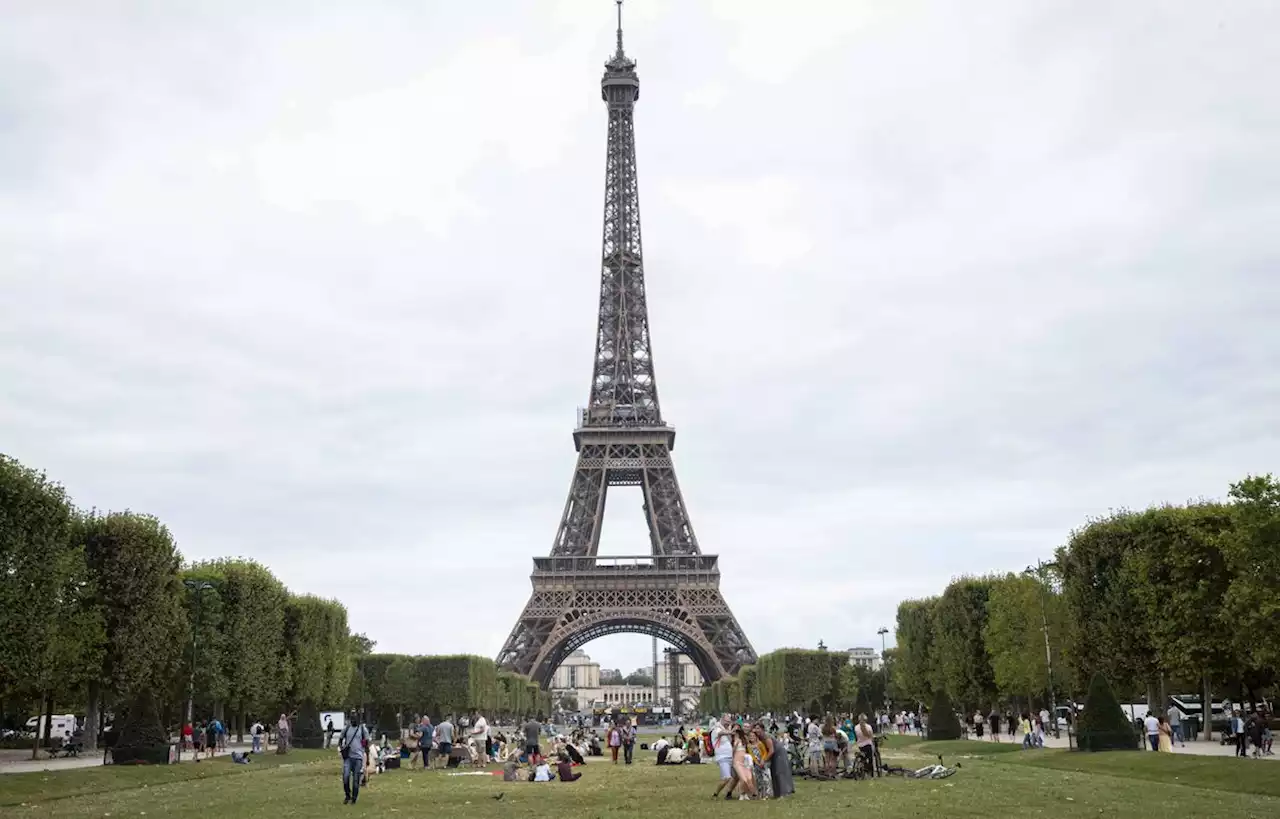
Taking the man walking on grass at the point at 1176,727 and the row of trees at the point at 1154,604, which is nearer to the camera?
the row of trees at the point at 1154,604

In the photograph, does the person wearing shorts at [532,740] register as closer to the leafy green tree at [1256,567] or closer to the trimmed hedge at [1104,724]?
the trimmed hedge at [1104,724]

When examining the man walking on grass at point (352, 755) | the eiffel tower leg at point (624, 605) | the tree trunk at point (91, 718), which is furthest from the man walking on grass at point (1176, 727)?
the eiffel tower leg at point (624, 605)

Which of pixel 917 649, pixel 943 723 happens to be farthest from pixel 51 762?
pixel 917 649

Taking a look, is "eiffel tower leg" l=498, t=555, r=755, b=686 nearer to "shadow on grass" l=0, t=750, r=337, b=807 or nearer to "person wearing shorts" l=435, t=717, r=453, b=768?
"shadow on grass" l=0, t=750, r=337, b=807

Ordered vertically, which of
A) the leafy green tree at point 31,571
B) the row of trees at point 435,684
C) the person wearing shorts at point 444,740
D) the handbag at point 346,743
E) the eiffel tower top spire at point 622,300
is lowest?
the person wearing shorts at point 444,740

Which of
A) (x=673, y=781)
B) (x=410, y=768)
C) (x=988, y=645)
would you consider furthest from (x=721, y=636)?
(x=673, y=781)

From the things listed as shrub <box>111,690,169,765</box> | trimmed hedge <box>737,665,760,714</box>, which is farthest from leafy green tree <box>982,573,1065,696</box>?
shrub <box>111,690,169,765</box>

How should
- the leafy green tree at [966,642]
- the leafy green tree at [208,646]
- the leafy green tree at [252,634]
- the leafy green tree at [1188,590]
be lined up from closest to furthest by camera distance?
Answer: the leafy green tree at [1188,590]
the leafy green tree at [208,646]
the leafy green tree at [252,634]
the leafy green tree at [966,642]

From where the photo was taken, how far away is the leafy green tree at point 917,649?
235 feet

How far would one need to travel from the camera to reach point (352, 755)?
24.6 m

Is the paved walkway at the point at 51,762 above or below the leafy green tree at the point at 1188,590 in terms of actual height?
below

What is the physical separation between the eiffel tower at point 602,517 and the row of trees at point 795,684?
8.58 feet

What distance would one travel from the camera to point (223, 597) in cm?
5684

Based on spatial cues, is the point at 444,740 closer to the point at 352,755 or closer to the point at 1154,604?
the point at 352,755
